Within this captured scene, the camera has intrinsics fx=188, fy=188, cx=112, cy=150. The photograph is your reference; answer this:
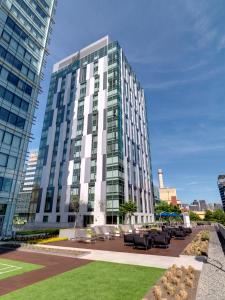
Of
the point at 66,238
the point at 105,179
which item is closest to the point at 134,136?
the point at 105,179

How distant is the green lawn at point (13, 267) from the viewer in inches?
405

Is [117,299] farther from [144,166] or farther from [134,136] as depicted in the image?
[144,166]

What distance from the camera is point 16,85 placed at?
32.3m

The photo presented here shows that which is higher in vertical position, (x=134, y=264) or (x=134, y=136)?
(x=134, y=136)

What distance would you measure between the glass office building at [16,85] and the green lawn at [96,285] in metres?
22.2

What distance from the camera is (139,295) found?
7.25 m

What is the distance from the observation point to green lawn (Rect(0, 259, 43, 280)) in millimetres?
10284

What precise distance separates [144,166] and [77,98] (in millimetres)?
34499

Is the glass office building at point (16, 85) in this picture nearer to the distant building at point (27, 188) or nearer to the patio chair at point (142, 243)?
the patio chair at point (142, 243)

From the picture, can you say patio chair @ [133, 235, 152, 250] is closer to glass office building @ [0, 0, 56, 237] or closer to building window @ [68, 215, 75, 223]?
glass office building @ [0, 0, 56, 237]

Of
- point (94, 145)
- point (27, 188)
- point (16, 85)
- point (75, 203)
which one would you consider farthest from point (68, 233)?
point (27, 188)

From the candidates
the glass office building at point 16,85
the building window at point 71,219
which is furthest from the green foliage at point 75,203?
the glass office building at point 16,85

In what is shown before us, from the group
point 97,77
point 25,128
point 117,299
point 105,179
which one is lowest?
point 117,299

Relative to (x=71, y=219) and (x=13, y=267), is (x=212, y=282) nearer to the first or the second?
(x=13, y=267)
